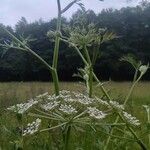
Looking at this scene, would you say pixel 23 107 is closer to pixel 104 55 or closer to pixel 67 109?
pixel 67 109

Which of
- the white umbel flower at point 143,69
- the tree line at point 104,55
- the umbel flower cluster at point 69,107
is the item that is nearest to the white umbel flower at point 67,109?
the umbel flower cluster at point 69,107

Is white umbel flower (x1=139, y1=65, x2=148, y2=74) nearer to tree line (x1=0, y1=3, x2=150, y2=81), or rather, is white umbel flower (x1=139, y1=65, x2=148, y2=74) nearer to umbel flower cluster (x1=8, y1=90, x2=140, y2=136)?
umbel flower cluster (x1=8, y1=90, x2=140, y2=136)

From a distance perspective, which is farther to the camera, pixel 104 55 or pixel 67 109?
pixel 104 55

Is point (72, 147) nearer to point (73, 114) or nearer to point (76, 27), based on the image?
point (76, 27)

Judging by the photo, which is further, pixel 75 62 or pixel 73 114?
pixel 75 62

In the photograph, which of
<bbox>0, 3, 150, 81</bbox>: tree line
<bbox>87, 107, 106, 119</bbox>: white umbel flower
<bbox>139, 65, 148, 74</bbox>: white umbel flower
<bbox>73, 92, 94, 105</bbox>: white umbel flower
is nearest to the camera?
<bbox>87, 107, 106, 119</bbox>: white umbel flower

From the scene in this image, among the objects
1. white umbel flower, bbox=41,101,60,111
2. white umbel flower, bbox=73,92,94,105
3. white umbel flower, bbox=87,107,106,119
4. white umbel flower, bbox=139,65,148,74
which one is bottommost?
white umbel flower, bbox=87,107,106,119

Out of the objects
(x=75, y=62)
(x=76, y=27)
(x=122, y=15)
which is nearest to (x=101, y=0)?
(x=76, y=27)

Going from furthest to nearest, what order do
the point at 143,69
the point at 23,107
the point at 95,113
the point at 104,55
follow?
the point at 104,55 → the point at 143,69 → the point at 23,107 → the point at 95,113

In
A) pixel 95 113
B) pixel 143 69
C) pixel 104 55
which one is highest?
pixel 104 55

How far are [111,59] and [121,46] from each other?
12.7ft

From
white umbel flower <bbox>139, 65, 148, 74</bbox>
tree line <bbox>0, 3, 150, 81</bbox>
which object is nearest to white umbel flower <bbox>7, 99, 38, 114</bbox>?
white umbel flower <bbox>139, 65, 148, 74</bbox>

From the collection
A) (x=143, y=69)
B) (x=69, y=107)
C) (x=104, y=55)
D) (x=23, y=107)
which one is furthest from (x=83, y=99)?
(x=104, y=55)

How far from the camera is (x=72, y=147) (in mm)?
3170
